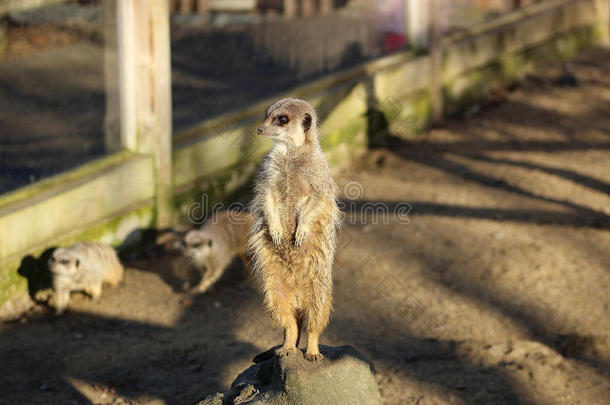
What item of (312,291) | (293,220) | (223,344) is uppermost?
(293,220)

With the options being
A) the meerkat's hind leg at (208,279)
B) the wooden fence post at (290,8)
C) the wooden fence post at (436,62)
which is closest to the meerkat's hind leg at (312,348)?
the meerkat's hind leg at (208,279)

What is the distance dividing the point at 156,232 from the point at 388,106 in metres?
2.91

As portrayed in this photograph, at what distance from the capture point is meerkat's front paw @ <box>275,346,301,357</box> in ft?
11.2

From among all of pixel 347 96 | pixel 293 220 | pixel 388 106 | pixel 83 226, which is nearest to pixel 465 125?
pixel 388 106

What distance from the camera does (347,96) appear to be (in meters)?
7.47

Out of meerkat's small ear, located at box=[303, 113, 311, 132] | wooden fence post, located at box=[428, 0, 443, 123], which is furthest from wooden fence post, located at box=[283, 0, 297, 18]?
meerkat's small ear, located at box=[303, 113, 311, 132]

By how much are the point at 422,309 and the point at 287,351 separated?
193cm

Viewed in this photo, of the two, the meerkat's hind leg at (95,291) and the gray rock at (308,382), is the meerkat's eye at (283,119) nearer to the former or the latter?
the gray rock at (308,382)

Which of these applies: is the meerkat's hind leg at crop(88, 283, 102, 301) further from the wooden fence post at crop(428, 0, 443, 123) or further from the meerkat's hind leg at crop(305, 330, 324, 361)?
the wooden fence post at crop(428, 0, 443, 123)

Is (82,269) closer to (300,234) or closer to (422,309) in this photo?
(422,309)

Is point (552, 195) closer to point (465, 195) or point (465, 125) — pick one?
point (465, 195)

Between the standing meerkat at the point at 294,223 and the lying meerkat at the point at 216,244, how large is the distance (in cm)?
198

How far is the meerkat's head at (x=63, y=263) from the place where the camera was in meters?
5.04

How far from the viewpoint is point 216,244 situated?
5.64 m
